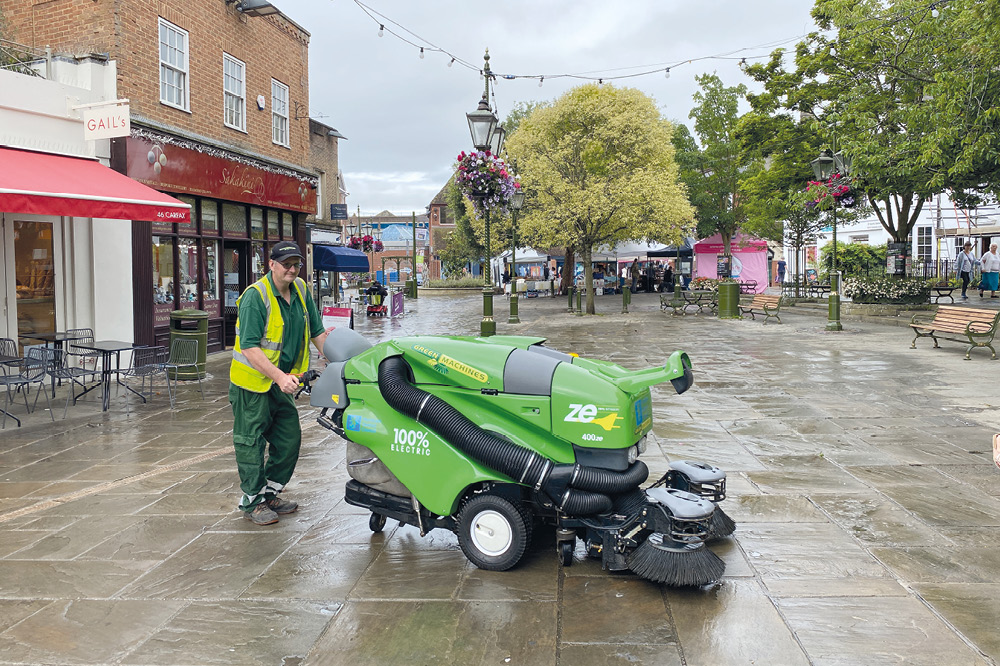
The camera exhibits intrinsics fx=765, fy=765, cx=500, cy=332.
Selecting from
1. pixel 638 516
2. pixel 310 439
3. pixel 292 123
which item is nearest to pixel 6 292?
pixel 310 439

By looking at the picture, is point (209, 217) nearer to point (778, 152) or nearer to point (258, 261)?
point (258, 261)

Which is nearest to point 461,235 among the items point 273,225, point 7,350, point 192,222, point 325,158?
point 325,158

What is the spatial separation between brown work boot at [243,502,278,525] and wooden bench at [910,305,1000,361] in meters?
11.4

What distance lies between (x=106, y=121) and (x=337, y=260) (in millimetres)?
16632

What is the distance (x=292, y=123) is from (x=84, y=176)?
8.66m

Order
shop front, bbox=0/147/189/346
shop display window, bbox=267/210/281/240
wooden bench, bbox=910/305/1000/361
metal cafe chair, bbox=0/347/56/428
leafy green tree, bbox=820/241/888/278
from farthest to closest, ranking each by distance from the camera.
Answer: leafy green tree, bbox=820/241/888/278 < shop display window, bbox=267/210/281/240 < wooden bench, bbox=910/305/1000/361 < shop front, bbox=0/147/189/346 < metal cafe chair, bbox=0/347/56/428

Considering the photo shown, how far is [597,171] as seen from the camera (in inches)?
957

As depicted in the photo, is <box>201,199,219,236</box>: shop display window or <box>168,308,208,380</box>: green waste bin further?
<box>201,199,219,236</box>: shop display window

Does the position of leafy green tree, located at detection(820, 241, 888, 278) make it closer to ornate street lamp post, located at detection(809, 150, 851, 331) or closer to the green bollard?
ornate street lamp post, located at detection(809, 150, 851, 331)

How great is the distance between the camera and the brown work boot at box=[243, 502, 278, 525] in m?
4.87

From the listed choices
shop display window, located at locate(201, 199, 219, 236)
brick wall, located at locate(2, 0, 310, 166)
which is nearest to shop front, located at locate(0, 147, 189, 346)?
brick wall, located at locate(2, 0, 310, 166)

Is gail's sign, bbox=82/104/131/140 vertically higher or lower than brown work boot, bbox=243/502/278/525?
higher

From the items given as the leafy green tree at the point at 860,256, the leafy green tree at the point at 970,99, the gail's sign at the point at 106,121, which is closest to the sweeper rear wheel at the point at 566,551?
the gail's sign at the point at 106,121

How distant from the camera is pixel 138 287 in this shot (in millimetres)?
12422
